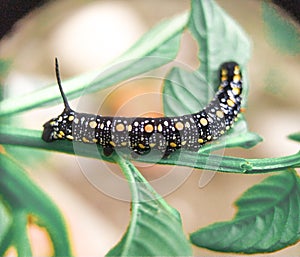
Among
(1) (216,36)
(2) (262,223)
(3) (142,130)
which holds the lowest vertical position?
(2) (262,223)

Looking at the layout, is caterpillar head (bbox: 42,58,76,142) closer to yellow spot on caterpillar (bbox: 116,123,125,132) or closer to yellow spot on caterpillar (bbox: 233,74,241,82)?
yellow spot on caterpillar (bbox: 116,123,125,132)

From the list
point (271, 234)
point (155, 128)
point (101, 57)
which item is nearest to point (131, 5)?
point (101, 57)

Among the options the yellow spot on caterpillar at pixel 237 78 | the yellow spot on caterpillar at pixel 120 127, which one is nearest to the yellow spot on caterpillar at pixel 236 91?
the yellow spot on caterpillar at pixel 237 78

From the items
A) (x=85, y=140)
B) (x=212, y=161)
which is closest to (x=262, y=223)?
(x=212, y=161)

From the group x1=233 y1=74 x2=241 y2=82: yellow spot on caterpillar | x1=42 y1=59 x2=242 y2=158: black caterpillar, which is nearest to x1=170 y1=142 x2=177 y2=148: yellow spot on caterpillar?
x1=42 y1=59 x2=242 y2=158: black caterpillar

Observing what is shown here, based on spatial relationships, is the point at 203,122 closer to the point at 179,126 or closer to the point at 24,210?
the point at 179,126
